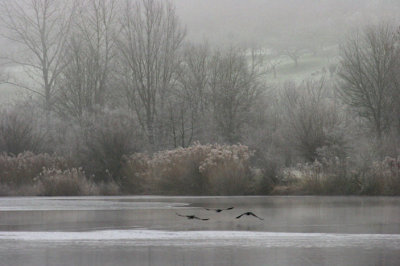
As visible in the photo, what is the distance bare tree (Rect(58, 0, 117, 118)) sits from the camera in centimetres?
5769

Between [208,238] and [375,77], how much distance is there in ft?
152

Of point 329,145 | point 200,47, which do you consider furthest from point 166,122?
point 329,145

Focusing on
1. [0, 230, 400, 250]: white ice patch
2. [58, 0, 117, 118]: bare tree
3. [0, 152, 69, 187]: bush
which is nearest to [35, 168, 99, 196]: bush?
[0, 152, 69, 187]: bush

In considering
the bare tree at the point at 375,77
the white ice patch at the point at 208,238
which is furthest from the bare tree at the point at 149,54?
the white ice patch at the point at 208,238

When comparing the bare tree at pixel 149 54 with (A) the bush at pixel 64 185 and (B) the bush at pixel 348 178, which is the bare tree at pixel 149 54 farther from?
(B) the bush at pixel 348 178

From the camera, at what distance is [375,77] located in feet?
188

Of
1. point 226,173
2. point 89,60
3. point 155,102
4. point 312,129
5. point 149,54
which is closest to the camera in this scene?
point 226,173

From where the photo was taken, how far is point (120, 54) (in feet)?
A: 194

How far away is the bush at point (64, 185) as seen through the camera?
99.6ft

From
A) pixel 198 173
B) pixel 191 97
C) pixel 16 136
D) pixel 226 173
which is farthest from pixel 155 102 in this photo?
pixel 226 173

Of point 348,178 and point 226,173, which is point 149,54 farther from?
point 348,178

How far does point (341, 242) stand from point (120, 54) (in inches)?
1904

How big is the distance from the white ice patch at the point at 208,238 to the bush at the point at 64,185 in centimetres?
1633

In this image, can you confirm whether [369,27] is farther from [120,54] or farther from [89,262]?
[89,262]
